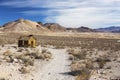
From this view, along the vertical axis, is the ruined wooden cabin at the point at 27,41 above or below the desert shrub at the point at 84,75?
above

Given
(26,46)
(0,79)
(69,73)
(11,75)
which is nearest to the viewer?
(0,79)

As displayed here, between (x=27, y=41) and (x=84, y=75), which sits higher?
(x=27, y=41)

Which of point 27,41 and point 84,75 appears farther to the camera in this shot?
point 27,41

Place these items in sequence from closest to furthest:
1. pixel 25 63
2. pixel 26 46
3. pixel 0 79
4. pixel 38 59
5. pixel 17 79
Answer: pixel 0 79 → pixel 17 79 → pixel 25 63 → pixel 38 59 → pixel 26 46

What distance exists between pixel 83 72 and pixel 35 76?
11.7 ft

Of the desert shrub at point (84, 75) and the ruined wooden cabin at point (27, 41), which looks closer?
the desert shrub at point (84, 75)

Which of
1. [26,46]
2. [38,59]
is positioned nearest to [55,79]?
[38,59]

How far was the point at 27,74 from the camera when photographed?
21094 millimetres

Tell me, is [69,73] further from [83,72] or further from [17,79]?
[17,79]

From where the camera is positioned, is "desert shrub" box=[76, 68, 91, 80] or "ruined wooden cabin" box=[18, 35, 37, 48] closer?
"desert shrub" box=[76, 68, 91, 80]

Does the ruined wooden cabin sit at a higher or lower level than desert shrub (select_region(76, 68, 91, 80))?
higher

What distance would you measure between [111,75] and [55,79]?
161 inches

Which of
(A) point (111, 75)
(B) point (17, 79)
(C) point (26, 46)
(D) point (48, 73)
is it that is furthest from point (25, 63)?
(C) point (26, 46)

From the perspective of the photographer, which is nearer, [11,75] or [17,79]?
[17,79]
